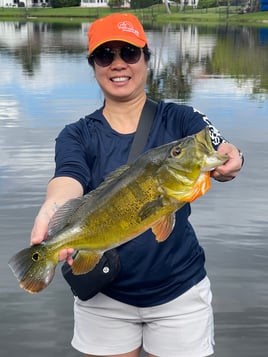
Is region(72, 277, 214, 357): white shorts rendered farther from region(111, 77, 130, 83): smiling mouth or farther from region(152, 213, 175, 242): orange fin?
region(111, 77, 130, 83): smiling mouth

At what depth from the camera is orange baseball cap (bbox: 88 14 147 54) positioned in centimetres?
349

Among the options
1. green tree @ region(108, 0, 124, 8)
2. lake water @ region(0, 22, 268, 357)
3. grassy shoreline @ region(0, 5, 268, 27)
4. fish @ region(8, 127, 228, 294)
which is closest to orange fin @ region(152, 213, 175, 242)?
fish @ region(8, 127, 228, 294)

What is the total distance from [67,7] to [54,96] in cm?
9831

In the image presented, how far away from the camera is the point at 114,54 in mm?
3531

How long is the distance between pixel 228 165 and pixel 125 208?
0.59 m

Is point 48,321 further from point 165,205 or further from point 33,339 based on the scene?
point 165,205

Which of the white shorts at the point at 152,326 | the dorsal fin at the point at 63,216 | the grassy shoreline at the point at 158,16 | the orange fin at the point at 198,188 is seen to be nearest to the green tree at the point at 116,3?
the grassy shoreline at the point at 158,16

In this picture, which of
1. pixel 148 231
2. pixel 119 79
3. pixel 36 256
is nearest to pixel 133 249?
pixel 148 231

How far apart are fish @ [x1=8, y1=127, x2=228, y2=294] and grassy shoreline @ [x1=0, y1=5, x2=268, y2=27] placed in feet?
242

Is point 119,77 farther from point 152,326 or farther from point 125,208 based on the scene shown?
point 152,326

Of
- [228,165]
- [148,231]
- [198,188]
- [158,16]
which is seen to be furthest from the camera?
[158,16]

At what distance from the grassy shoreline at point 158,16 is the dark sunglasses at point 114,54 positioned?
73106mm

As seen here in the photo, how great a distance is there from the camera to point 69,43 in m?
43.4

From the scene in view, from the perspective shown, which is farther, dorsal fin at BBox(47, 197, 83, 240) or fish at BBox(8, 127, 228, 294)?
dorsal fin at BBox(47, 197, 83, 240)
